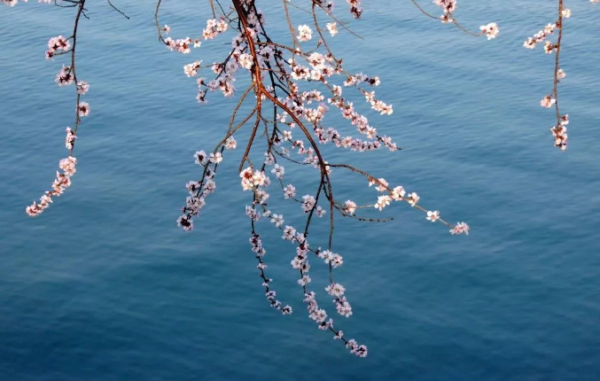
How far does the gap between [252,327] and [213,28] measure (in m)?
5.81

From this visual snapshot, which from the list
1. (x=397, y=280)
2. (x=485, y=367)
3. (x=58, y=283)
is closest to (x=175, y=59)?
(x=58, y=283)

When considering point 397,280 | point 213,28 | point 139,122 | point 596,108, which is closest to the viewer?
point 213,28

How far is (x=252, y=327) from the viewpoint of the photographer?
10.6 metres

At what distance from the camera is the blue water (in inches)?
401

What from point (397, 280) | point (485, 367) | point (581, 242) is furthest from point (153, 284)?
point (581, 242)

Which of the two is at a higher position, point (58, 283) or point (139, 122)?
point (139, 122)

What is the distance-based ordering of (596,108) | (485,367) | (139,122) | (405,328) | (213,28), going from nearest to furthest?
(213,28), (485,367), (405,328), (596,108), (139,122)

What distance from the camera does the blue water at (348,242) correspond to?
1018 cm

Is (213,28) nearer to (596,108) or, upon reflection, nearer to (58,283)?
(58,283)

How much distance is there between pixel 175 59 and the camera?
19.2 m

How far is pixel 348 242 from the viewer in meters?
12.2

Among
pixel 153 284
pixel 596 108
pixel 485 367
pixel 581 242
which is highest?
pixel 596 108

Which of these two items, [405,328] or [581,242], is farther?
[581,242]

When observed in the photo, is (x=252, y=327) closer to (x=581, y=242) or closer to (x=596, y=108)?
(x=581, y=242)
